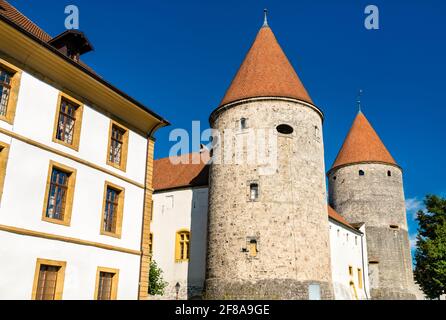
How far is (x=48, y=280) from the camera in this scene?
36.6ft

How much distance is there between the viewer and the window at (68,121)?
40.0ft

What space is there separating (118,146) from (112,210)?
2.10 meters

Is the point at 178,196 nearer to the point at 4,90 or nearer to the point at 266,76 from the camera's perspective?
the point at 266,76

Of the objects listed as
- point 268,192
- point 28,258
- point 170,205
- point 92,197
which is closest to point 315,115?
point 268,192

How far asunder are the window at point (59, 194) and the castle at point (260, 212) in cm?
1154

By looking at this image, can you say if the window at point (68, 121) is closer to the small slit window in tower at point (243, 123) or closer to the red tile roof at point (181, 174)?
the small slit window in tower at point (243, 123)

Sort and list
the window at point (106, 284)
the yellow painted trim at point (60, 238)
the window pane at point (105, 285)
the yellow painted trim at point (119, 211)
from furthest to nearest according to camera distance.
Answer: the yellow painted trim at point (119, 211) → the window pane at point (105, 285) → the window at point (106, 284) → the yellow painted trim at point (60, 238)

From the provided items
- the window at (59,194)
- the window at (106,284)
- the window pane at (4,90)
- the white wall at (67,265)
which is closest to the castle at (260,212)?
the white wall at (67,265)

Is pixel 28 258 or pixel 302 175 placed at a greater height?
pixel 302 175

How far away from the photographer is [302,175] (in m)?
23.1

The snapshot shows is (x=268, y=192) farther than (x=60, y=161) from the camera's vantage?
Yes
